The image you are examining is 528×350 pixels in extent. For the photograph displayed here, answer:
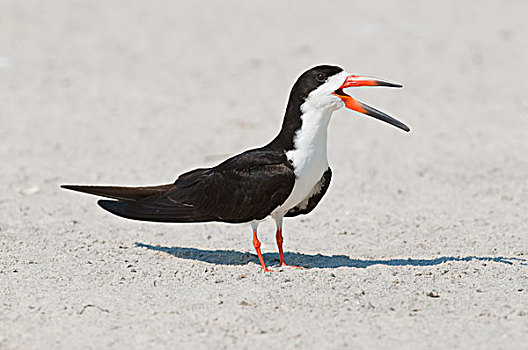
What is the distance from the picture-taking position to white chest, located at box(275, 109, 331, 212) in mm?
5062

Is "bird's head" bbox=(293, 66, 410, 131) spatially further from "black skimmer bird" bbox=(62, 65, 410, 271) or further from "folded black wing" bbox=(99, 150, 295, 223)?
"folded black wing" bbox=(99, 150, 295, 223)

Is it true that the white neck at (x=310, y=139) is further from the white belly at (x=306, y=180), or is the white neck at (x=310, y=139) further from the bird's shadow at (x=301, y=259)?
the bird's shadow at (x=301, y=259)

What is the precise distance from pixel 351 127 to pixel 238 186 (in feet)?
15.5

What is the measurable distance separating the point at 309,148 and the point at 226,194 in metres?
0.63

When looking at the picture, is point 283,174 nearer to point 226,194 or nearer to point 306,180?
point 306,180

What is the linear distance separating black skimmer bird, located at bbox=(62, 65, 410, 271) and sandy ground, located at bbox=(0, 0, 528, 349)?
1.15 feet

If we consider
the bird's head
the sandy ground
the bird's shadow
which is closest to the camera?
the sandy ground

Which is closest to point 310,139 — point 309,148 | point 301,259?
point 309,148

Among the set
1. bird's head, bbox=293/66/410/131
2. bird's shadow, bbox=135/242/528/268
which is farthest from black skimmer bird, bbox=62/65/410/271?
bird's shadow, bbox=135/242/528/268

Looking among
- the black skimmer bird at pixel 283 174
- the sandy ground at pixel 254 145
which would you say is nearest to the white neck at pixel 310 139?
the black skimmer bird at pixel 283 174

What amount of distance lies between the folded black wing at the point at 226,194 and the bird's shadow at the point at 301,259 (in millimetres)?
394

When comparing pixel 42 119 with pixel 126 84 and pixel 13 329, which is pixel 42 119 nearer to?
pixel 126 84

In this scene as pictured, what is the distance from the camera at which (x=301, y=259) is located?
5.76m

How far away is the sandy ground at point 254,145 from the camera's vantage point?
4.45 m
